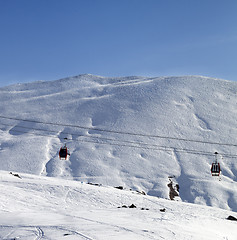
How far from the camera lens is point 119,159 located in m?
71.2

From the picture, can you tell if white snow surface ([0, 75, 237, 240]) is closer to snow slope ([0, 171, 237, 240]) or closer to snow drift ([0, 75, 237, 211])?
snow slope ([0, 171, 237, 240])

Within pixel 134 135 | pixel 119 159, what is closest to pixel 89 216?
pixel 119 159

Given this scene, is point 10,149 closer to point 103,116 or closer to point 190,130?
point 103,116

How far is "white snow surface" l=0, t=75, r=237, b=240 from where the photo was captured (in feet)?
72.2

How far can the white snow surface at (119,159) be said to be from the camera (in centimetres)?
2200

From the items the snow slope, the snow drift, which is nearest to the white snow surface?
the snow slope

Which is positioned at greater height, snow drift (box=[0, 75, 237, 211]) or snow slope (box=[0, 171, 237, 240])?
snow drift (box=[0, 75, 237, 211])

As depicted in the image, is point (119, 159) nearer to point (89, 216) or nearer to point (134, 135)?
point (134, 135)

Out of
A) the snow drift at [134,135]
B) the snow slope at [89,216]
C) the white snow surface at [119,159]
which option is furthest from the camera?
the snow drift at [134,135]

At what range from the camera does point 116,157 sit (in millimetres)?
72188

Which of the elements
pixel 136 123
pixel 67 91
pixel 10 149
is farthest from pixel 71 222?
pixel 67 91

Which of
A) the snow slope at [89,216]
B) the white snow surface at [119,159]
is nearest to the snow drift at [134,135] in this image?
the white snow surface at [119,159]

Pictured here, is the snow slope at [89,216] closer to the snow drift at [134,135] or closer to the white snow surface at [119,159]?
the white snow surface at [119,159]

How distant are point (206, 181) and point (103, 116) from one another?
3794 cm
